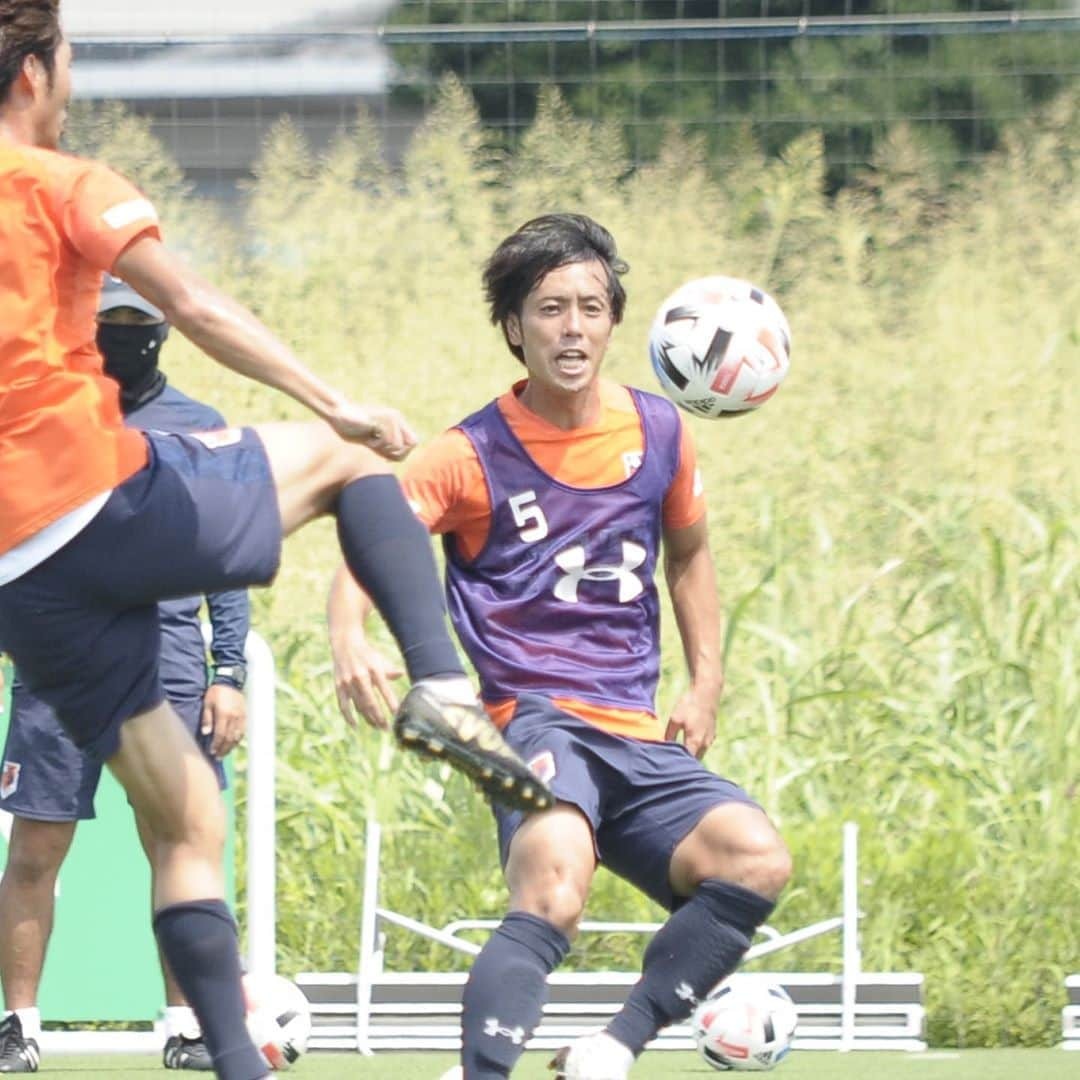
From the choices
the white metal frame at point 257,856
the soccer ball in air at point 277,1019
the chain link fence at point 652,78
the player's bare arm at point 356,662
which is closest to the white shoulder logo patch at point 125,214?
the player's bare arm at point 356,662

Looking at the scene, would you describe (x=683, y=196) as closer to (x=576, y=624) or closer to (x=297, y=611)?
(x=297, y=611)

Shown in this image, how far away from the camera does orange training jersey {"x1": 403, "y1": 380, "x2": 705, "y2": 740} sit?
487cm

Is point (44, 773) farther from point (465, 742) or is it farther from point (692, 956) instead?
point (465, 742)

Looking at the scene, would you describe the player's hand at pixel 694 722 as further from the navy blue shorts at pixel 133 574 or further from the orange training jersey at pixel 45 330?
the orange training jersey at pixel 45 330

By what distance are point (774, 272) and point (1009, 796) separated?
442 centimetres

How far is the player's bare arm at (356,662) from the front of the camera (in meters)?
4.47

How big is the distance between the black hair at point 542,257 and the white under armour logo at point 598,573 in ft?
1.86

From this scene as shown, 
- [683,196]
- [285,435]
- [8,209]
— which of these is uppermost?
[683,196]

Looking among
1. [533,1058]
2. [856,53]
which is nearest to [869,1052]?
[533,1058]

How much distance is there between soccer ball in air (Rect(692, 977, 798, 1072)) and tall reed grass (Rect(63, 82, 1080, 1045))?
1.39 meters

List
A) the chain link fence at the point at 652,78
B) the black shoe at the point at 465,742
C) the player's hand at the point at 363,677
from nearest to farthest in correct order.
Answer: the black shoe at the point at 465,742
the player's hand at the point at 363,677
the chain link fence at the point at 652,78

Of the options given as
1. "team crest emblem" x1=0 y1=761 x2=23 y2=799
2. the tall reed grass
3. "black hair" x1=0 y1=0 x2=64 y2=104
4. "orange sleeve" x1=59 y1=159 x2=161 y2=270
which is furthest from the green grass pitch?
"black hair" x1=0 y1=0 x2=64 y2=104

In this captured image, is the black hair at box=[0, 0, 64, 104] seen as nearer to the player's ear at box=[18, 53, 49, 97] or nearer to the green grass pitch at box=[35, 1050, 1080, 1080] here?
the player's ear at box=[18, 53, 49, 97]

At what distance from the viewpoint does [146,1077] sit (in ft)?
19.2
